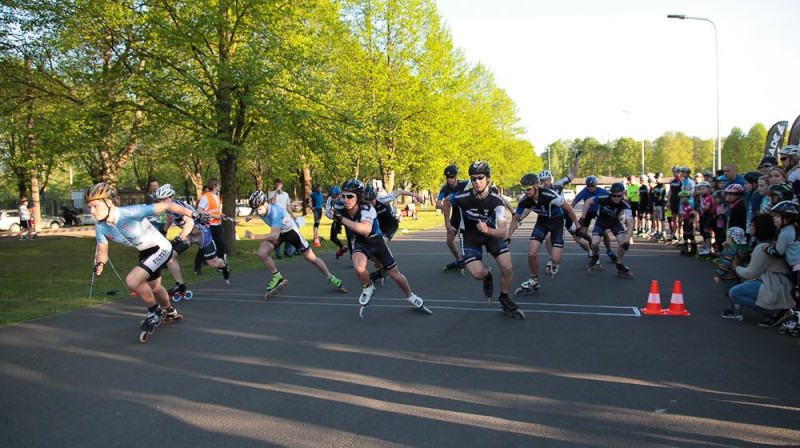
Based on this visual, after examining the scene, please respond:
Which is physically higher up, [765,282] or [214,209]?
[214,209]

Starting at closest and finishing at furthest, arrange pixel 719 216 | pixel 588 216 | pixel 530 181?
pixel 530 181 < pixel 719 216 < pixel 588 216

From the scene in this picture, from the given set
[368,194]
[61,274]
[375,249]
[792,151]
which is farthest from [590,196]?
[61,274]

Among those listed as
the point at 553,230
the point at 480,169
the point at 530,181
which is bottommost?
the point at 553,230

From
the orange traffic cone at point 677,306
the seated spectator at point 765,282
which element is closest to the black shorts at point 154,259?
the orange traffic cone at point 677,306

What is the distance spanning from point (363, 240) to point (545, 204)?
3665 millimetres

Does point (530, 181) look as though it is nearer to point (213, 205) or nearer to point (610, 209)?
point (610, 209)

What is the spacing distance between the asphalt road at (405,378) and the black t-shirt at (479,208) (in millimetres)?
1395

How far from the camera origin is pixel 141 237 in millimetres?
6988

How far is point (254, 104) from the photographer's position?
47.4 feet

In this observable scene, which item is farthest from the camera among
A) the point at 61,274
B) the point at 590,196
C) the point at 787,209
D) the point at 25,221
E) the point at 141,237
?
the point at 25,221

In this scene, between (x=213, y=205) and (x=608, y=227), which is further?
(x=213, y=205)

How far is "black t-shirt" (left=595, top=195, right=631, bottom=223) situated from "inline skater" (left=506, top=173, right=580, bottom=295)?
164 centimetres

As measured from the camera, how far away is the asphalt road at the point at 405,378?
398 cm

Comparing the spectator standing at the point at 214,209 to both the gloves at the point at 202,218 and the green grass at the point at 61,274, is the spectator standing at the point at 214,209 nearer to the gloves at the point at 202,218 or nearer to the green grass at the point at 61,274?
the green grass at the point at 61,274
